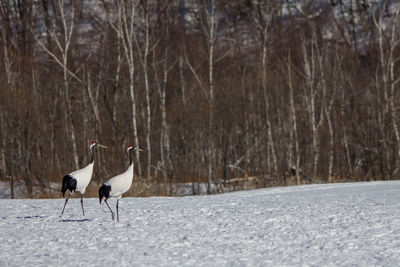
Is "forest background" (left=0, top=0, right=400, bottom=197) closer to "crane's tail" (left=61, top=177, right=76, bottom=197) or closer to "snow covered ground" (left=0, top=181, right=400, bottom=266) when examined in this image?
"snow covered ground" (left=0, top=181, right=400, bottom=266)

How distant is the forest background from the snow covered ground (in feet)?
26.2

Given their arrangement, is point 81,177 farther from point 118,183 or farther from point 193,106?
point 193,106

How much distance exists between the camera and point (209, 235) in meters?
7.71

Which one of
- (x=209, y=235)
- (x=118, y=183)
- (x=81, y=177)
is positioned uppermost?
(x=81, y=177)

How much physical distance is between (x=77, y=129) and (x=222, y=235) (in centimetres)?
2022

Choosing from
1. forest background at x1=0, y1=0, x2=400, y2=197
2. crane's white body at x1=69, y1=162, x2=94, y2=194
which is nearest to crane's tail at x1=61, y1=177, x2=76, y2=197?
crane's white body at x1=69, y1=162, x2=94, y2=194

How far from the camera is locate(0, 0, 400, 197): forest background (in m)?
21.8

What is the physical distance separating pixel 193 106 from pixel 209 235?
1774cm

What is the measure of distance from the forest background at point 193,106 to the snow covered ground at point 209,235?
7975 millimetres

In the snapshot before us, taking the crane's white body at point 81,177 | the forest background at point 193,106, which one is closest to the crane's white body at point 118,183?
the crane's white body at point 81,177

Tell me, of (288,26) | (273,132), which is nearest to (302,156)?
(273,132)

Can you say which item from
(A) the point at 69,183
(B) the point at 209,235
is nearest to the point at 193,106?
(A) the point at 69,183

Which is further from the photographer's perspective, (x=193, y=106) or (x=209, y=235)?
(x=193, y=106)

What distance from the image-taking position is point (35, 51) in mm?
33031
